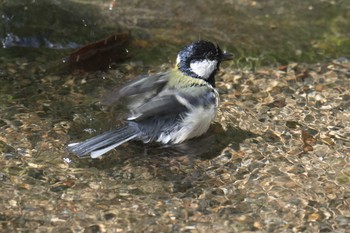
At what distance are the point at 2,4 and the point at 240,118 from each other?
6.95ft

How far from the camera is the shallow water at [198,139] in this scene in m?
3.52

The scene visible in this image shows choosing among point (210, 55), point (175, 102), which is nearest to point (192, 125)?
point (175, 102)

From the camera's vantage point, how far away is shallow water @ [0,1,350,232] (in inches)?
139

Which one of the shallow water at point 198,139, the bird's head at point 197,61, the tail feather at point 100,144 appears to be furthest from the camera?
the bird's head at point 197,61

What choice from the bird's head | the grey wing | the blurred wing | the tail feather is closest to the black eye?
the bird's head

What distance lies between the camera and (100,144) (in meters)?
3.85

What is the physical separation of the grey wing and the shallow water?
9.7 inches

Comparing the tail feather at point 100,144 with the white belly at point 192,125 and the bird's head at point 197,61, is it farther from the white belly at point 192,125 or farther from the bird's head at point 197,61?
the bird's head at point 197,61

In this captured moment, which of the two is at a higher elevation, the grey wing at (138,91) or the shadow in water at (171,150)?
the grey wing at (138,91)

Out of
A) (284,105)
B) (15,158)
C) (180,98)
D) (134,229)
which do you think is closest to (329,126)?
(284,105)

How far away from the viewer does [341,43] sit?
5430 millimetres

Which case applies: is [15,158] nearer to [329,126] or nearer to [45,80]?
[45,80]

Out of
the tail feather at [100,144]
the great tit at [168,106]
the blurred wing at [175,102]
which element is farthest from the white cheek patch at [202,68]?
the tail feather at [100,144]

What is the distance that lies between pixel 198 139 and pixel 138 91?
0.48m
